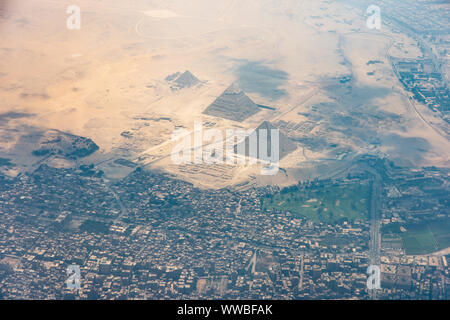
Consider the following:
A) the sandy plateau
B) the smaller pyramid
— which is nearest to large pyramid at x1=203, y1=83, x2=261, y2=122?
the sandy plateau

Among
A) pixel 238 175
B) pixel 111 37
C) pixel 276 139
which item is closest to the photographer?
pixel 238 175

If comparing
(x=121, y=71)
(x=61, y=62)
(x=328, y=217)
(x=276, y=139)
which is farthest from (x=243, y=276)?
(x=61, y=62)

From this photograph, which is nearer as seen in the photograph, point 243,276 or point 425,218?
point 243,276

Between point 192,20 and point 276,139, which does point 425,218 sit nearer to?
point 276,139

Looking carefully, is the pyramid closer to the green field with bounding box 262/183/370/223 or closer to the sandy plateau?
the sandy plateau

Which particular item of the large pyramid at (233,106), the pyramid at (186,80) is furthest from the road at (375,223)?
the pyramid at (186,80)

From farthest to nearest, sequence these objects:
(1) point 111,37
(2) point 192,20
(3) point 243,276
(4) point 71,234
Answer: (2) point 192,20 → (1) point 111,37 → (4) point 71,234 → (3) point 243,276
